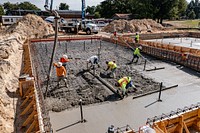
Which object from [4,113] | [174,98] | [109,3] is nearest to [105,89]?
[174,98]

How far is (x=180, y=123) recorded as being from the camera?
214 inches

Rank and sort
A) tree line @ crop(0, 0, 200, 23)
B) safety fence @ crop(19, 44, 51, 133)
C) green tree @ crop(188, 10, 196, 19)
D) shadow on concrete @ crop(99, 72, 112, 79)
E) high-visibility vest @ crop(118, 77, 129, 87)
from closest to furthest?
1. safety fence @ crop(19, 44, 51, 133)
2. high-visibility vest @ crop(118, 77, 129, 87)
3. shadow on concrete @ crop(99, 72, 112, 79)
4. tree line @ crop(0, 0, 200, 23)
5. green tree @ crop(188, 10, 196, 19)

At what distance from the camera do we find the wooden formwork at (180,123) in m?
5.09

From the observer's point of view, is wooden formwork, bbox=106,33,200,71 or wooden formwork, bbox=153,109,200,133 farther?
wooden formwork, bbox=106,33,200,71

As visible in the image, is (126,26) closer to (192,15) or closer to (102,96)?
(102,96)

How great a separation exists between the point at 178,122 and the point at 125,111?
171 centimetres

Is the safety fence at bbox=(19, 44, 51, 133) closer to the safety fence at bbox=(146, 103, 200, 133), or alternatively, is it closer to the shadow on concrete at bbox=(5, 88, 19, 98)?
the shadow on concrete at bbox=(5, 88, 19, 98)

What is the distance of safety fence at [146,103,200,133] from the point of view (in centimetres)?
509

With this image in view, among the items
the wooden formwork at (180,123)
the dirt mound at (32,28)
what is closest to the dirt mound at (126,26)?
the dirt mound at (32,28)

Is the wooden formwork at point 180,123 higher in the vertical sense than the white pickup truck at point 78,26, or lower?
lower

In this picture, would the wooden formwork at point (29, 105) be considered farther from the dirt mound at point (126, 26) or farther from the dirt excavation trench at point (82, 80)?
the dirt mound at point (126, 26)

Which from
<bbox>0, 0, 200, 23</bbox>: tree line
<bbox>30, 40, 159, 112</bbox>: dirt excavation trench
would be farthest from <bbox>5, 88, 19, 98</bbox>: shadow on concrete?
<bbox>0, 0, 200, 23</bbox>: tree line

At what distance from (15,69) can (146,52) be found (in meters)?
9.20

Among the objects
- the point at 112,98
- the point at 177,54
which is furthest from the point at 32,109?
the point at 177,54
